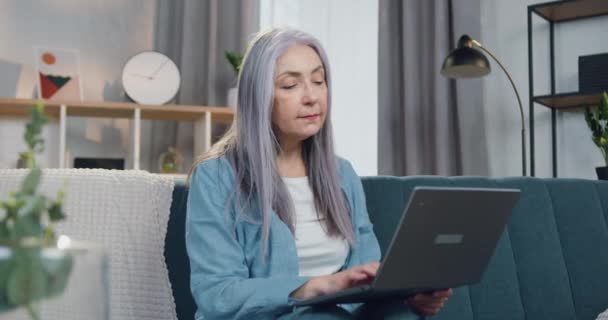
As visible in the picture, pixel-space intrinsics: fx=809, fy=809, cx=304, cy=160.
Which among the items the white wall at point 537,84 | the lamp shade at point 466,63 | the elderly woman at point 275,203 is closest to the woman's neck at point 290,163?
the elderly woman at point 275,203

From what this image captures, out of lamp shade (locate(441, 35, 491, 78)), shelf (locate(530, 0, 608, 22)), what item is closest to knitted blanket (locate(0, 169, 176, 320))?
lamp shade (locate(441, 35, 491, 78))

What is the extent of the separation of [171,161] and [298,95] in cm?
203

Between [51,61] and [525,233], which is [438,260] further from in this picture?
[51,61]

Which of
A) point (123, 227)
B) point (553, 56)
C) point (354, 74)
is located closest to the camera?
point (123, 227)

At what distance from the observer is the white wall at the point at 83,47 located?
3414mm

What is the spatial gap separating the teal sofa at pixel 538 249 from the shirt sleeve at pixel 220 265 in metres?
0.53

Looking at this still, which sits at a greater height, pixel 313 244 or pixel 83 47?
pixel 83 47

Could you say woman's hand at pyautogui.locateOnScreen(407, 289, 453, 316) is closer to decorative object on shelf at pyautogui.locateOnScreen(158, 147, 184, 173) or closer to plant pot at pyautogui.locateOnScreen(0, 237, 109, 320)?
plant pot at pyautogui.locateOnScreen(0, 237, 109, 320)

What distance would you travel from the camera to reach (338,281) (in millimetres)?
1276

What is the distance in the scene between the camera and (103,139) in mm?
3590

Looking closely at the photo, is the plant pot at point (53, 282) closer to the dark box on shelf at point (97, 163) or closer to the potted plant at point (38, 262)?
the potted plant at point (38, 262)

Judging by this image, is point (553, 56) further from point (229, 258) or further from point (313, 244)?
point (229, 258)

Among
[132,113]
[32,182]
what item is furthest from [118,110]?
[32,182]

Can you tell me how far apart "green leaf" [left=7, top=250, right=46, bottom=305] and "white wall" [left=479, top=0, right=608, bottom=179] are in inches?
112
